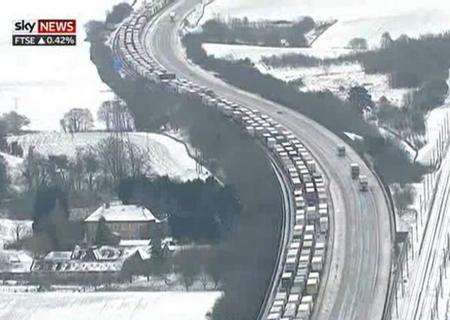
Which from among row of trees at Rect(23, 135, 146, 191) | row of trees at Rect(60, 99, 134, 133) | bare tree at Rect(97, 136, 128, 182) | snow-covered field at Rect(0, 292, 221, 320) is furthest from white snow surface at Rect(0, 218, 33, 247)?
row of trees at Rect(60, 99, 134, 133)

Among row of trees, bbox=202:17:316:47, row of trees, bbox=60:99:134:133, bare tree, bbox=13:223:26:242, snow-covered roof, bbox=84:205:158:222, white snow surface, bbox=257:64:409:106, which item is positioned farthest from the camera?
row of trees, bbox=202:17:316:47

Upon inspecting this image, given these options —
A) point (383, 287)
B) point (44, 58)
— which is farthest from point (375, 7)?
point (383, 287)

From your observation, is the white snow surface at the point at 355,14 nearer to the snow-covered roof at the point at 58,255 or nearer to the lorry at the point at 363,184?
the lorry at the point at 363,184

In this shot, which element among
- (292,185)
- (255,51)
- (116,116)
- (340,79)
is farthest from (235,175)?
(255,51)

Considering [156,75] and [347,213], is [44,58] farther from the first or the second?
[347,213]

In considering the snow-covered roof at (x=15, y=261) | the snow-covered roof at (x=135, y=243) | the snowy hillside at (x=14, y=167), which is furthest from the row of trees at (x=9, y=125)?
the snow-covered roof at (x=135, y=243)

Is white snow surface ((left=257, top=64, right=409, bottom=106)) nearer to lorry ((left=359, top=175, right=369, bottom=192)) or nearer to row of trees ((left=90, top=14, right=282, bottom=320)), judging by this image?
row of trees ((left=90, top=14, right=282, bottom=320))

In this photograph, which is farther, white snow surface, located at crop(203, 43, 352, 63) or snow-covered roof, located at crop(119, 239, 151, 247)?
white snow surface, located at crop(203, 43, 352, 63)

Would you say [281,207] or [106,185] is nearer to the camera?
[281,207]
